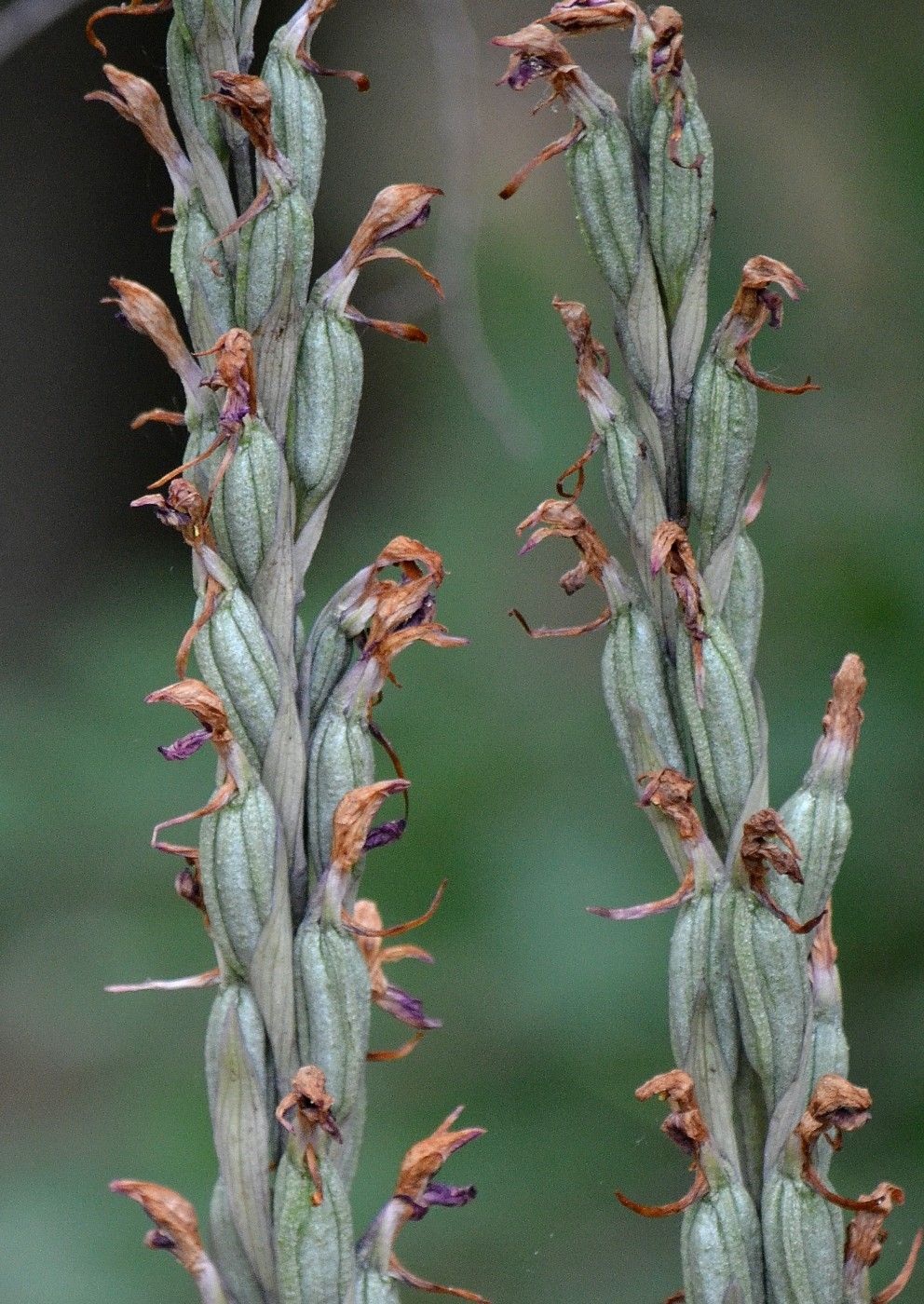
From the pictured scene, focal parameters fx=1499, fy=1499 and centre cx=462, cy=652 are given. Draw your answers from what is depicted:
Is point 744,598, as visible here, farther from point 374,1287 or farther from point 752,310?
point 374,1287

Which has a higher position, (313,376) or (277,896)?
(313,376)

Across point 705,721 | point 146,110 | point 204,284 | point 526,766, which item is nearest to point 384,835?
point 705,721

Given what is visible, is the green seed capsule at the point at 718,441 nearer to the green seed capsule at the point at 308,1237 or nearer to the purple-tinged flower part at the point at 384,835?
the purple-tinged flower part at the point at 384,835

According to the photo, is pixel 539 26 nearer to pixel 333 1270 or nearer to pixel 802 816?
pixel 802 816

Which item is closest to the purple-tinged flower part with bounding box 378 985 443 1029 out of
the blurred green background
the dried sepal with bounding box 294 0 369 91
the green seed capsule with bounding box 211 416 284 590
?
the green seed capsule with bounding box 211 416 284 590

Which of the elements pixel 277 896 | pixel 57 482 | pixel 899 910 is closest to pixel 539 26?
pixel 277 896

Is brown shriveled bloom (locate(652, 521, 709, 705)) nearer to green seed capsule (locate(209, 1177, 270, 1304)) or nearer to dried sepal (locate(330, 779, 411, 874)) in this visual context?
→ dried sepal (locate(330, 779, 411, 874))

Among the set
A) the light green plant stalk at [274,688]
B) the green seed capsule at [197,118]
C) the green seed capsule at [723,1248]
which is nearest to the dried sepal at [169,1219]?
the light green plant stalk at [274,688]
